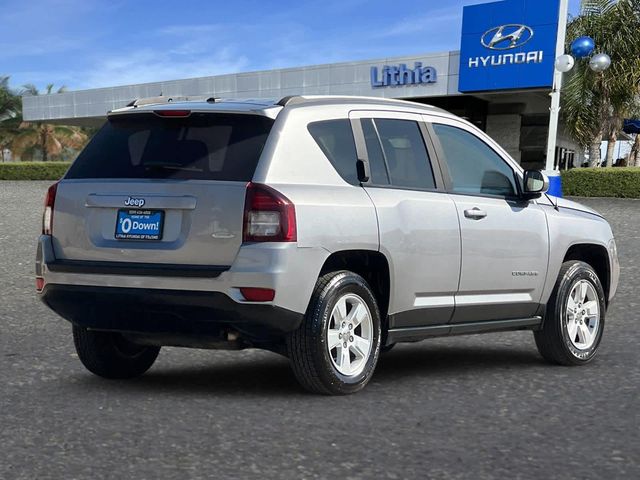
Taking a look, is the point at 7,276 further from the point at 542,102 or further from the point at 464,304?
the point at 542,102

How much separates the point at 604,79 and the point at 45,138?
1996 inches

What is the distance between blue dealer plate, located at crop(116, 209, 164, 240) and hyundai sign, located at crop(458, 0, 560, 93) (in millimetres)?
33883

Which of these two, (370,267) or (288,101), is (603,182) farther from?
(288,101)

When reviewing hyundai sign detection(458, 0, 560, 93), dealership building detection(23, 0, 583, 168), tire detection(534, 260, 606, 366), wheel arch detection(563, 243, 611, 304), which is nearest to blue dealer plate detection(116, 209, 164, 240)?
tire detection(534, 260, 606, 366)

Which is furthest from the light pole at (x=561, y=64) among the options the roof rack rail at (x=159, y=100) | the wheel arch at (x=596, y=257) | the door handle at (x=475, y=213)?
the roof rack rail at (x=159, y=100)

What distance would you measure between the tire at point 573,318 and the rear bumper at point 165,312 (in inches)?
92.5

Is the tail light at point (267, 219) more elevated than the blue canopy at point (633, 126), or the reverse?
the blue canopy at point (633, 126)

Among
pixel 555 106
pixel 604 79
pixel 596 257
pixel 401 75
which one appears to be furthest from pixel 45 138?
pixel 596 257

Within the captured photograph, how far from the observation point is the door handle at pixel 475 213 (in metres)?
5.86

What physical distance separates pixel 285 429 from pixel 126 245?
54.0 inches

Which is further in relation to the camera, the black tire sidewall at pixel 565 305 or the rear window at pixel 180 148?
the black tire sidewall at pixel 565 305

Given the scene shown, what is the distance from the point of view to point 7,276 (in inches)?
460

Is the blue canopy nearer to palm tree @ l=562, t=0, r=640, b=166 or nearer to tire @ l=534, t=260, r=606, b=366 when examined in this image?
palm tree @ l=562, t=0, r=640, b=166

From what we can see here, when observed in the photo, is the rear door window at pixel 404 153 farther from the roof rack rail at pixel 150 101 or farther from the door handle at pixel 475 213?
the roof rack rail at pixel 150 101
